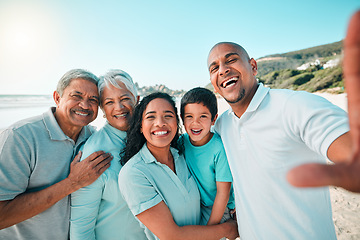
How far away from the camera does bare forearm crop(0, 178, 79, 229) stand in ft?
6.15

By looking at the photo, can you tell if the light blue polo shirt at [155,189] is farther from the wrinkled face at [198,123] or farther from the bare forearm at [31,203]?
the bare forearm at [31,203]

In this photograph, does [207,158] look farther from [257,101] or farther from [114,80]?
[114,80]

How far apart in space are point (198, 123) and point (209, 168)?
650 mm

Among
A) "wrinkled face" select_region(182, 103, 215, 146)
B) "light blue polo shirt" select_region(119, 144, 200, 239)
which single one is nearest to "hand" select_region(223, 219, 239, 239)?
"light blue polo shirt" select_region(119, 144, 200, 239)

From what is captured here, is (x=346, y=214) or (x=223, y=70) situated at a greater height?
(x=223, y=70)

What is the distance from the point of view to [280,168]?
5.65 ft

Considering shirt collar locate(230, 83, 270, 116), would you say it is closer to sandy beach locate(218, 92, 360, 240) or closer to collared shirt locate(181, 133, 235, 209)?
collared shirt locate(181, 133, 235, 209)

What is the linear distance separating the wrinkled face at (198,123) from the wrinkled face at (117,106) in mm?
898

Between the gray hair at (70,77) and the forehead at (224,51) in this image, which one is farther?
the gray hair at (70,77)

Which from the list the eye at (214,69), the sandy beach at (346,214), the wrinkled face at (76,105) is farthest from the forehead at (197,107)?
the sandy beach at (346,214)

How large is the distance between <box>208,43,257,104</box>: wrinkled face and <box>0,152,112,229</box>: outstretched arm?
1.78m

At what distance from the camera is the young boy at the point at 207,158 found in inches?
85.1

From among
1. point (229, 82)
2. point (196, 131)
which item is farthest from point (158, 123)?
point (229, 82)

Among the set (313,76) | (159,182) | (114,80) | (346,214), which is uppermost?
(114,80)
